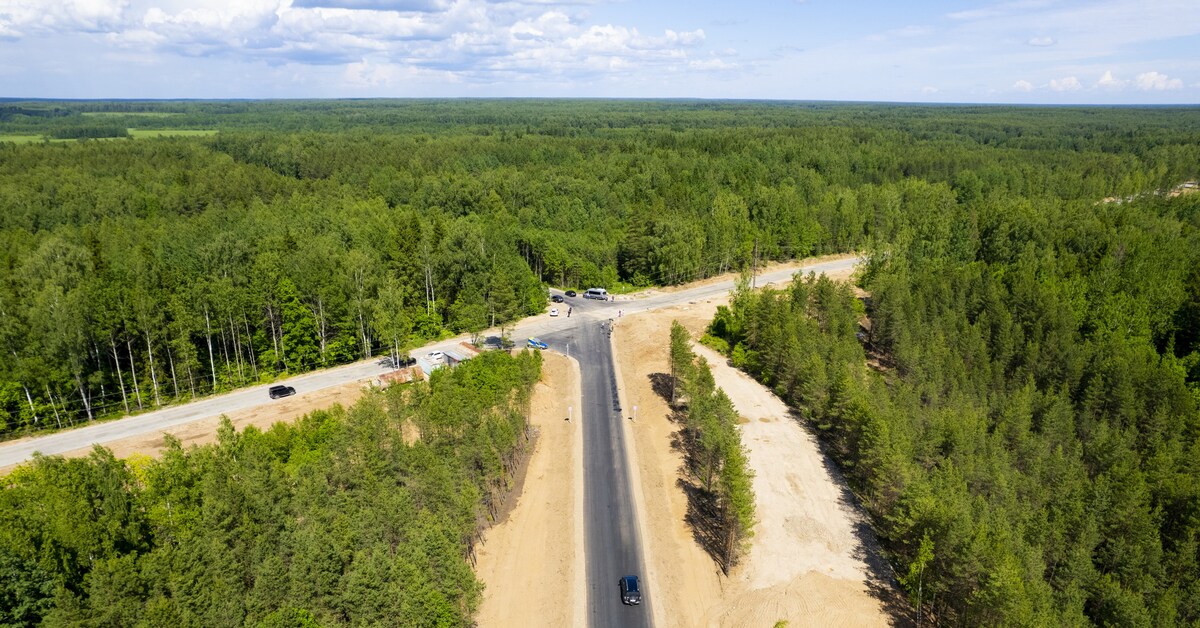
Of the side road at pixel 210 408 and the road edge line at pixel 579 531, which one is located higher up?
the side road at pixel 210 408

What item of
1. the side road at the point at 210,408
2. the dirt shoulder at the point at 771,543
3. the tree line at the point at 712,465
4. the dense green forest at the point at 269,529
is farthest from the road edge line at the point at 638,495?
the side road at the point at 210,408

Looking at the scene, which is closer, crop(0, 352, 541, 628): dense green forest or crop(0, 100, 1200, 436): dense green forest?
crop(0, 352, 541, 628): dense green forest

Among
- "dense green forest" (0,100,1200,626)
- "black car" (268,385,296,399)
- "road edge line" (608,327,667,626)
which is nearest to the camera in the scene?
"dense green forest" (0,100,1200,626)

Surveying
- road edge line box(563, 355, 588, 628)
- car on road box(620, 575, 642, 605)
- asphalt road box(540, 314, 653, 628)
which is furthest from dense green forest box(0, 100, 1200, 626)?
car on road box(620, 575, 642, 605)

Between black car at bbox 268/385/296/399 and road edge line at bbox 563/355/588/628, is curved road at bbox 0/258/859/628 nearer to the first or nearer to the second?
road edge line at bbox 563/355/588/628

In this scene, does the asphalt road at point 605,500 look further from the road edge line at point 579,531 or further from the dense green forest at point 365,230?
the dense green forest at point 365,230

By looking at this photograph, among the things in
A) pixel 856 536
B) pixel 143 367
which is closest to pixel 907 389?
pixel 856 536
